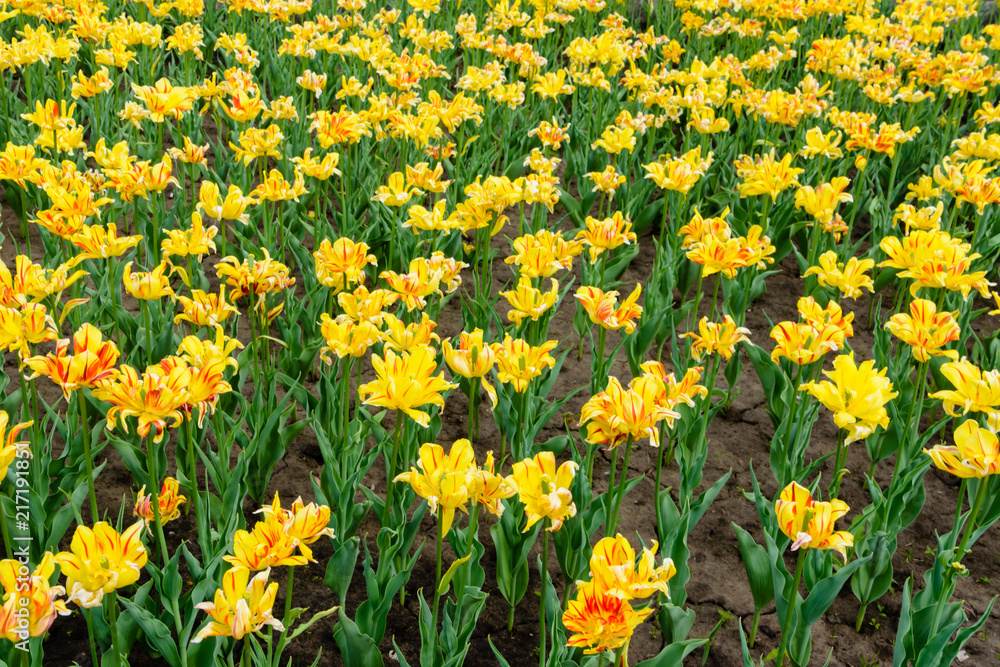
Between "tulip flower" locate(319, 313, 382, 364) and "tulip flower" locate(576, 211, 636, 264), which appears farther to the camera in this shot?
"tulip flower" locate(576, 211, 636, 264)

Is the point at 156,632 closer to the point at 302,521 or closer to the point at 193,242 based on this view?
the point at 302,521

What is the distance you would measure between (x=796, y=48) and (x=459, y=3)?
298 centimetres

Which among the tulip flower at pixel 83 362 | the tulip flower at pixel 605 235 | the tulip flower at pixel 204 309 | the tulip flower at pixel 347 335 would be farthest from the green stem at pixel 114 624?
the tulip flower at pixel 605 235

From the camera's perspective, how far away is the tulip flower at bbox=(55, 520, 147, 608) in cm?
154

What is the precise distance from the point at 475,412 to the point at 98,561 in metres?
1.90

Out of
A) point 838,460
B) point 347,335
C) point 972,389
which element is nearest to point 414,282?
point 347,335

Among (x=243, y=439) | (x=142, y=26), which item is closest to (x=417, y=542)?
(x=243, y=439)

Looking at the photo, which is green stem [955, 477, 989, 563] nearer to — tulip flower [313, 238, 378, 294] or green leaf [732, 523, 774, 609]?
green leaf [732, 523, 774, 609]

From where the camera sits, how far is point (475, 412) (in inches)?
131

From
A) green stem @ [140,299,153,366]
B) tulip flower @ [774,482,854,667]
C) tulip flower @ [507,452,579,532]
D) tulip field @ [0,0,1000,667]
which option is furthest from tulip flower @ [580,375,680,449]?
green stem @ [140,299,153,366]

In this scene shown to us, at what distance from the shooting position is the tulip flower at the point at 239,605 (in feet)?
4.92

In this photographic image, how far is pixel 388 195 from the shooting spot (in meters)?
3.32

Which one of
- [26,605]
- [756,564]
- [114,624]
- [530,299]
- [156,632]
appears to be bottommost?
[756,564]

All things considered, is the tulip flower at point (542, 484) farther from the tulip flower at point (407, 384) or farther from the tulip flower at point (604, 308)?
the tulip flower at point (604, 308)
